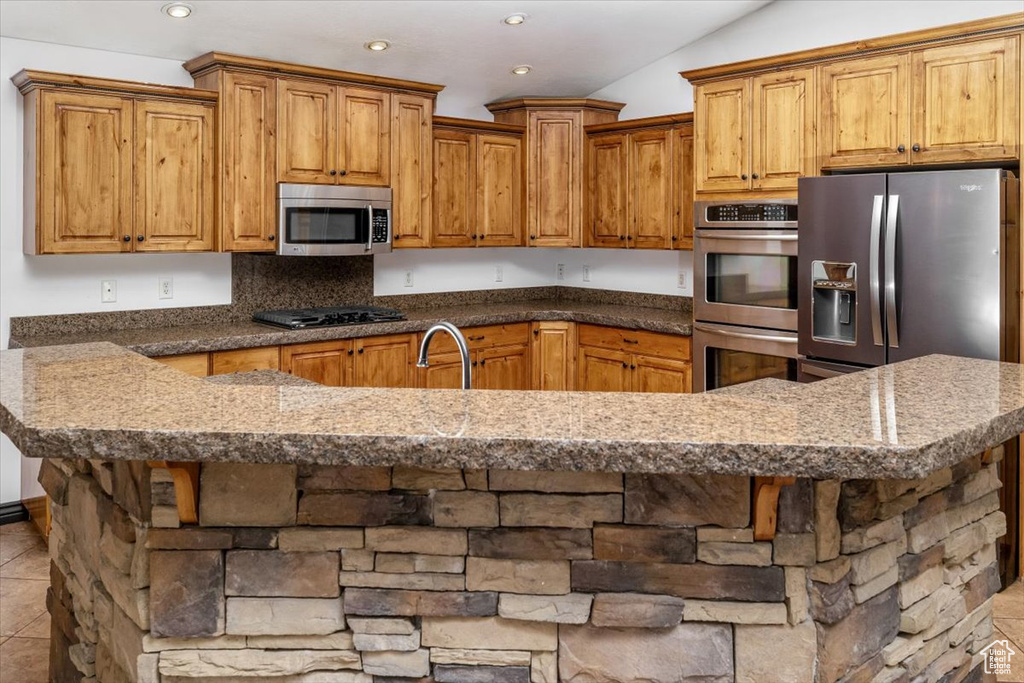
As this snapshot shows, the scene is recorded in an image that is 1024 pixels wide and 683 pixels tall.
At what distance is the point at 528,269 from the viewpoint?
614 centimetres

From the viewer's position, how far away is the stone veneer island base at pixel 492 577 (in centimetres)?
159

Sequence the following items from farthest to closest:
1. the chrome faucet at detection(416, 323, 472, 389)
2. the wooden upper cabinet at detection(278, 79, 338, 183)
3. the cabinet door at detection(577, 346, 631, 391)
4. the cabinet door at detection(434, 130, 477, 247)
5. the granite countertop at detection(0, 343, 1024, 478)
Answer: the cabinet door at detection(434, 130, 477, 247), the cabinet door at detection(577, 346, 631, 391), the wooden upper cabinet at detection(278, 79, 338, 183), the chrome faucet at detection(416, 323, 472, 389), the granite countertop at detection(0, 343, 1024, 478)

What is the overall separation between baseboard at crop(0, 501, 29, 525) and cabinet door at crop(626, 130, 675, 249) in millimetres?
3604

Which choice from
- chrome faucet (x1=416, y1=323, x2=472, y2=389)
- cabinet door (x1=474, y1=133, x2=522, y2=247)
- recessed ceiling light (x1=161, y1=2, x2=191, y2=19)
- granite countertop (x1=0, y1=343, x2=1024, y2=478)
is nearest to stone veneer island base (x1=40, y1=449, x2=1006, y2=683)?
granite countertop (x1=0, y1=343, x2=1024, y2=478)

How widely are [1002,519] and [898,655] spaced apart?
586 mm

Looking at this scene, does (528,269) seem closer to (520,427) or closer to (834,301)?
(834,301)

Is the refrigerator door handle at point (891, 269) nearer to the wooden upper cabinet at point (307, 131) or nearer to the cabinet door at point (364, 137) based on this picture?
the cabinet door at point (364, 137)

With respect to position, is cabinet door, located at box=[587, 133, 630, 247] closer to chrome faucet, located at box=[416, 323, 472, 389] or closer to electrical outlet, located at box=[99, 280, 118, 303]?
electrical outlet, located at box=[99, 280, 118, 303]

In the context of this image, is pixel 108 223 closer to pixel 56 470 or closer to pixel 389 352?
pixel 389 352

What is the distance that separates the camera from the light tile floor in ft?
9.47

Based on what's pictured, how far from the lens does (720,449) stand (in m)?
1.35

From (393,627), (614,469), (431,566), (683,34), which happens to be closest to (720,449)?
(614,469)

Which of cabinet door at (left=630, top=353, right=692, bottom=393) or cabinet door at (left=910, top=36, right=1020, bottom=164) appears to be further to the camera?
cabinet door at (left=630, top=353, right=692, bottom=393)

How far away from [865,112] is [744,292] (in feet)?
3.27
